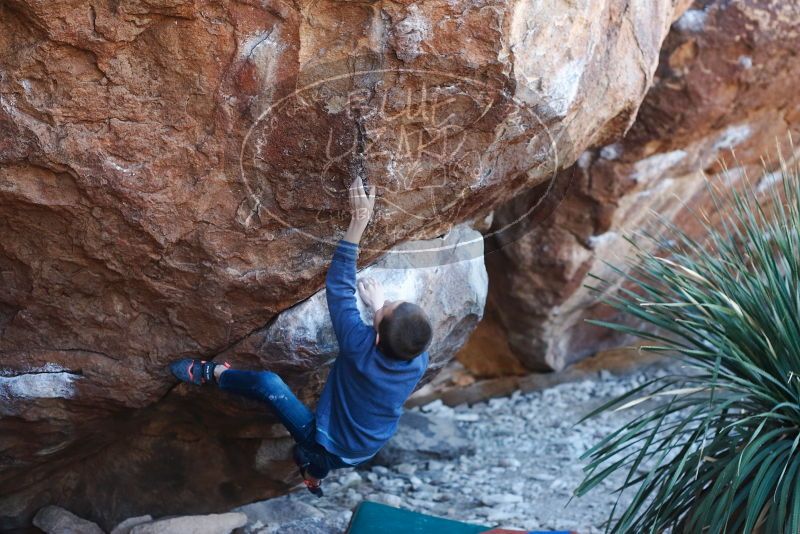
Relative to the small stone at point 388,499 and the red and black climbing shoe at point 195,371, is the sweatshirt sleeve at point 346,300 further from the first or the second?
the small stone at point 388,499

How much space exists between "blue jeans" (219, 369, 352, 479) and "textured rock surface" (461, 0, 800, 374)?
6.46ft

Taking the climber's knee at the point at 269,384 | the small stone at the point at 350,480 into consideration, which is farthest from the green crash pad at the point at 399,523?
the climber's knee at the point at 269,384

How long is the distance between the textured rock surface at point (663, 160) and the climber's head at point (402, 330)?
1.87 m

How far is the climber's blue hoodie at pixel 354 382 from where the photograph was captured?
351 cm

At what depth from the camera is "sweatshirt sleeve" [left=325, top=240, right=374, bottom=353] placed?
3494 millimetres

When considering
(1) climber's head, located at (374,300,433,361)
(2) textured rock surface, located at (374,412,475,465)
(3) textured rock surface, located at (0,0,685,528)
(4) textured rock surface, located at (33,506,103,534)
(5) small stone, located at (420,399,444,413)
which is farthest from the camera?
(5) small stone, located at (420,399,444,413)

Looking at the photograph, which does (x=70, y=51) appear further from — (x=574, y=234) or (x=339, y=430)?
(x=574, y=234)

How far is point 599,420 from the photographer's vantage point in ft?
19.7

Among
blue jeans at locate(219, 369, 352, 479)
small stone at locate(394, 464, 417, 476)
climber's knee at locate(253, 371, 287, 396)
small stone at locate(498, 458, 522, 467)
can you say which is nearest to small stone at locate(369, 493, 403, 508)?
small stone at locate(394, 464, 417, 476)

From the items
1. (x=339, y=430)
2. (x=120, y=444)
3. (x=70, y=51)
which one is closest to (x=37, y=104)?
(x=70, y=51)

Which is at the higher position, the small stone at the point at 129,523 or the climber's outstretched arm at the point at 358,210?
the climber's outstretched arm at the point at 358,210

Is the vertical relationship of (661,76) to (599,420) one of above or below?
above

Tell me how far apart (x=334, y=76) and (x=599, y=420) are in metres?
3.50

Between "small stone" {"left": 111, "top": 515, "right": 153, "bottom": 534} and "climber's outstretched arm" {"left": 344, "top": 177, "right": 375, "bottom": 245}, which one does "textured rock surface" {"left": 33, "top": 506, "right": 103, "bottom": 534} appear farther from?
"climber's outstretched arm" {"left": 344, "top": 177, "right": 375, "bottom": 245}
